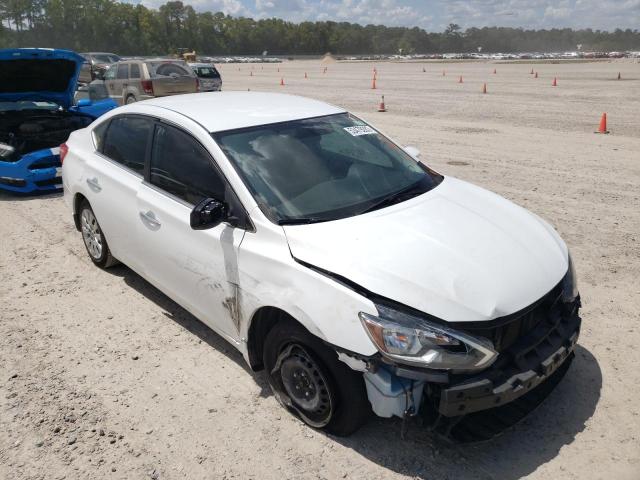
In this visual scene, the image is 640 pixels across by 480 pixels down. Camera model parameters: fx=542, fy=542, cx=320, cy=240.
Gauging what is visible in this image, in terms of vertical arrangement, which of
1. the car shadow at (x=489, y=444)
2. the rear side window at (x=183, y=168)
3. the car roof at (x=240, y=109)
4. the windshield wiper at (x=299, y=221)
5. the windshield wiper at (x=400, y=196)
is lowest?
the car shadow at (x=489, y=444)

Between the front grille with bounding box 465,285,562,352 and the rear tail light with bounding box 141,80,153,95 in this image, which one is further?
the rear tail light with bounding box 141,80,153,95

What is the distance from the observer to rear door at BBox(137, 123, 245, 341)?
3412 millimetres

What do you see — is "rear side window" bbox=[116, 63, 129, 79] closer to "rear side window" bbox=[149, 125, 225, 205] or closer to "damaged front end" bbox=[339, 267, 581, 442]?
"rear side window" bbox=[149, 125, 225, 205]

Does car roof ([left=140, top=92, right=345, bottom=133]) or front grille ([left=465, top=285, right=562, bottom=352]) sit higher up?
car roof ([left=140, top=92, right=345, bottom=133])

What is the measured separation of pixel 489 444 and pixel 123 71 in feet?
55.0

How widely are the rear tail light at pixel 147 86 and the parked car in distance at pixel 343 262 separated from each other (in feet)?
40.1

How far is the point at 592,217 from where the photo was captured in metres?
6.59

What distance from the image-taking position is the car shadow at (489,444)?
9.45ft

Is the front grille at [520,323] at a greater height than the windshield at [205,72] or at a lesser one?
lesser

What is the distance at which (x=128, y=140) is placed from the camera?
456 cm

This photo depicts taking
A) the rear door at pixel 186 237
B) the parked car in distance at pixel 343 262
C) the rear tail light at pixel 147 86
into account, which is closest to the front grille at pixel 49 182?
the parked car in distance at pixel 343 262

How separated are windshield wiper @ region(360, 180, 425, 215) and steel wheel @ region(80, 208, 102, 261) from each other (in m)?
2.88

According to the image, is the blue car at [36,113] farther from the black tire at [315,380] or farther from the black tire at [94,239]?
the black tire at [315,380]

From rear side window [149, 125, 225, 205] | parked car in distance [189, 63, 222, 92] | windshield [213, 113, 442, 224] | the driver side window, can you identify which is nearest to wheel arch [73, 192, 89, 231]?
rear side window [149, 125, 225, 205]
